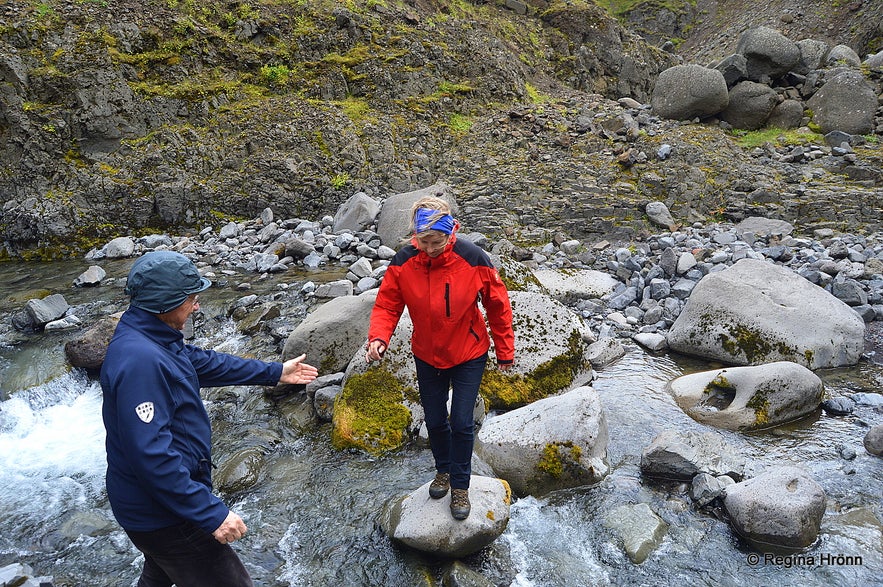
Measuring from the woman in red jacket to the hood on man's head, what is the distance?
180 centimetres

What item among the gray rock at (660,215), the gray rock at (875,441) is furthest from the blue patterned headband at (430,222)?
the gray rock at (660,215)

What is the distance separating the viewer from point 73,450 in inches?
303

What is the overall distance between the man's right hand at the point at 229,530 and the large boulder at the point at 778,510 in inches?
186

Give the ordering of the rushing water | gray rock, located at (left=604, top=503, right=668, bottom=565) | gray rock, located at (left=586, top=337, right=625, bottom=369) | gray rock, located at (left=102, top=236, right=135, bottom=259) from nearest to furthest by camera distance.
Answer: the rushing water
gray rock, located at (left=604, top=503, right=668, bottom=565)
gray rock, located at (left=586, top=337, right=625, bottom=369)
gray rock, located at (left=102, top=236, right=135, bottom=259)

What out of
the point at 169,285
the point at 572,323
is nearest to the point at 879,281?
the point at 572,323

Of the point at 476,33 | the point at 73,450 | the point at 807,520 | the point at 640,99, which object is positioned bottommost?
the point at 73,450

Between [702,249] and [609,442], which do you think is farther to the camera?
[702,249]

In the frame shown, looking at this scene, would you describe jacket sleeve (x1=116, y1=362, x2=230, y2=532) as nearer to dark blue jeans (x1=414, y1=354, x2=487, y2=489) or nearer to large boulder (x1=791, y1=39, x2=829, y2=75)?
dark blue jeans (x1=414, y1=354, x2=487, y2=489)

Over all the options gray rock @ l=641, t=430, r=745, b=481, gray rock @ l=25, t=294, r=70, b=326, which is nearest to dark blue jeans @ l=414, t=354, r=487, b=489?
gray rock @ l=641, t=430, r=745, b=481

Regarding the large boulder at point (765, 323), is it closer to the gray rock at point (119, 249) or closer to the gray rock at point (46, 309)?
the gray rock at point (46, 309)

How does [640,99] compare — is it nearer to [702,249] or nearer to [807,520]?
[702,249]

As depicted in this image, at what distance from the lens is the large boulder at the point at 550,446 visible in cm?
603

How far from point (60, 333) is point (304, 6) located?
1976 cm

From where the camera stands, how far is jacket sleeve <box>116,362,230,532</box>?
2645 mm
